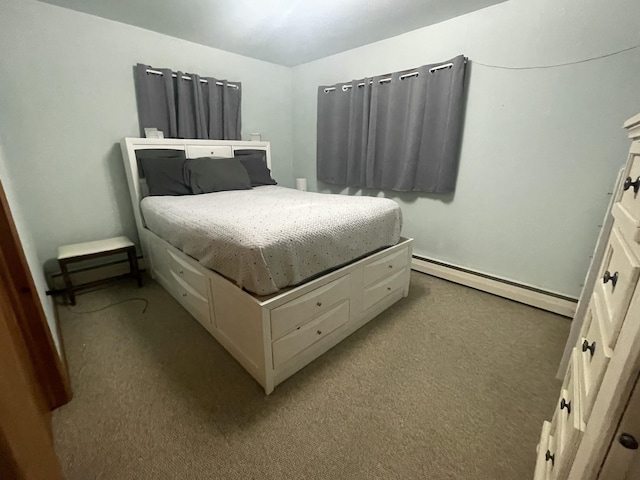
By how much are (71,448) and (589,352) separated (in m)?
1.87

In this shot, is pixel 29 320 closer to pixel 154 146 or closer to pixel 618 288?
pixel 154 146

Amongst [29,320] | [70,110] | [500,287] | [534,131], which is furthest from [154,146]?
[500,287]

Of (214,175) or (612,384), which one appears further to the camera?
(214,175)

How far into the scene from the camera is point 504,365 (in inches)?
62.9

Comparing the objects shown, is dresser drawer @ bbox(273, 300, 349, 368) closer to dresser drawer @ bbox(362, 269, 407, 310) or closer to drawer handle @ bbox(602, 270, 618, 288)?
dresser drawer @ bbox(362, 269, 407, 310)

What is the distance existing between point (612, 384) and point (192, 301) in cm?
199

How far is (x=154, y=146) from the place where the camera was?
253cm

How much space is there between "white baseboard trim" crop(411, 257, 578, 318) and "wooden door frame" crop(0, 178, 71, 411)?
276cm

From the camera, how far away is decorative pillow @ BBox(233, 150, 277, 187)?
299 cm

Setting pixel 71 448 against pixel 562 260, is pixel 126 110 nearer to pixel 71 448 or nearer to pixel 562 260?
pixel 71 448

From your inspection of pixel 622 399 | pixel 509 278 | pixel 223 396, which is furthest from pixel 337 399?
pixel 509 278

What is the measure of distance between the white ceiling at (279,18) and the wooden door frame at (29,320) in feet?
6.33

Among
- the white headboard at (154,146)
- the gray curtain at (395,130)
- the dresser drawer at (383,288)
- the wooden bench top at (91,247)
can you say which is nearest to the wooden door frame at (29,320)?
the wooden bench top at (91,247)

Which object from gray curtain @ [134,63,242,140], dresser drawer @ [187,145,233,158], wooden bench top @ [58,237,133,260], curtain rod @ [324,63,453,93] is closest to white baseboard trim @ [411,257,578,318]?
curtain rod @ [324,63,453,93]
